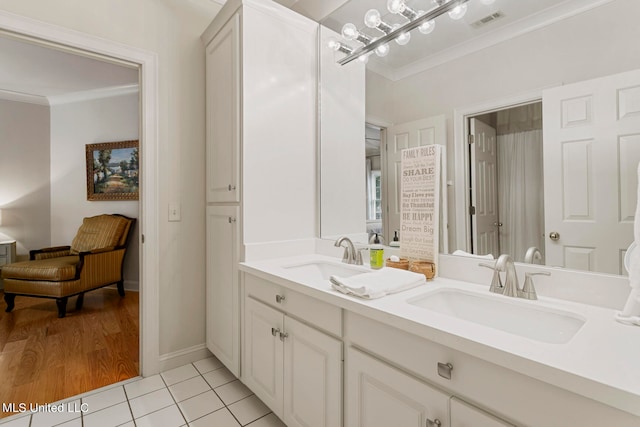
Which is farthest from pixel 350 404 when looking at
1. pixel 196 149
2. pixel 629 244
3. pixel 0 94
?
pixel 0 94

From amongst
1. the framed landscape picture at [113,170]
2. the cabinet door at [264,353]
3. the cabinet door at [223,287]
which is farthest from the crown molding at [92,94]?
the cabinet door at [264,353]

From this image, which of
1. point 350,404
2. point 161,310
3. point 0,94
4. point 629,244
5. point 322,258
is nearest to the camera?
point 629,244

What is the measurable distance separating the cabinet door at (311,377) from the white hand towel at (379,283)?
21cm

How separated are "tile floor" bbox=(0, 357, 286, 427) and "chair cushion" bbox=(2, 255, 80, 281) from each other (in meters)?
1.75

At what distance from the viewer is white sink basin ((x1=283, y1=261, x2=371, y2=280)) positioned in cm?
159

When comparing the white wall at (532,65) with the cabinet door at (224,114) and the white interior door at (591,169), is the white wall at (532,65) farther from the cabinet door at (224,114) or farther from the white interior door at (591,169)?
the cabinet door at (224,114)

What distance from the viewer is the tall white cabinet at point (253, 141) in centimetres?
176

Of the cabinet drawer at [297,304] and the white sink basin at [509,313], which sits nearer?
the white sink basin at [509,313]

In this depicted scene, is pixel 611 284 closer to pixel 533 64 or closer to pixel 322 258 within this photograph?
pixel 533 64

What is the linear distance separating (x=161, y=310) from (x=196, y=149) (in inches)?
44.4

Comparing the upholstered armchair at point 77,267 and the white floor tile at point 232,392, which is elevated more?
the upholstered armchair at point 77,267

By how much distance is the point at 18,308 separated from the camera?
330 cm

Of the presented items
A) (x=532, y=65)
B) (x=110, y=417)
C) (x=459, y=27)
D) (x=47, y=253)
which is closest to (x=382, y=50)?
(x=459, y=27)

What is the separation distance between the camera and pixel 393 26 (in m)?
1.57
